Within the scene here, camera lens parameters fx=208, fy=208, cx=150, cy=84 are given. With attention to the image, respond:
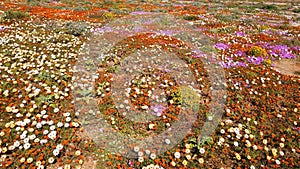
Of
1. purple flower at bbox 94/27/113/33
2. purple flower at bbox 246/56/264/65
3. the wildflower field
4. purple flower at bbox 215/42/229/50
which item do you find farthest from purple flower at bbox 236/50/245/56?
purple flower at bbox 94/27/113/33

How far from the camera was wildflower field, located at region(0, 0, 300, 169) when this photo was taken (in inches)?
248

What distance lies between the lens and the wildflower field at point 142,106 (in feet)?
20.7

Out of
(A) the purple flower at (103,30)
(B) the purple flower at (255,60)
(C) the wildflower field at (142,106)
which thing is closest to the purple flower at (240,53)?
(C) the wildflower field at (142,106)

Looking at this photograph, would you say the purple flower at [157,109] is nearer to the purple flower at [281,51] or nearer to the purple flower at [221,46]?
the purple flower at [221,46]

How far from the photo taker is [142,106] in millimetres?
8141

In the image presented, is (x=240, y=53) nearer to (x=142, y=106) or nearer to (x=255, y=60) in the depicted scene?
(x=255, y=60)

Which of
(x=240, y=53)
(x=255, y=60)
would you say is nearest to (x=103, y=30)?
(x=240, y=53)

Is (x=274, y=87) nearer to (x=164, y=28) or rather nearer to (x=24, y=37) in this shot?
(x=164, y=28)

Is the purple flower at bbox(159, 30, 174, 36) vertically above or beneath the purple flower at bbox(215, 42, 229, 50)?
above

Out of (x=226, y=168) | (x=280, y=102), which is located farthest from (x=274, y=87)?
(x=226, y=168)

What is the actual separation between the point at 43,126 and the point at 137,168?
3.41 metres

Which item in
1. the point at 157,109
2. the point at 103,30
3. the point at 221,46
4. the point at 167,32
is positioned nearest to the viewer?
the point at 157,109

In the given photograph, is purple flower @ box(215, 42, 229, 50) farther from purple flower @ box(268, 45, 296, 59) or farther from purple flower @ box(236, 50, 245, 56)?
purple flower @ box(268, 45, 296, 59)

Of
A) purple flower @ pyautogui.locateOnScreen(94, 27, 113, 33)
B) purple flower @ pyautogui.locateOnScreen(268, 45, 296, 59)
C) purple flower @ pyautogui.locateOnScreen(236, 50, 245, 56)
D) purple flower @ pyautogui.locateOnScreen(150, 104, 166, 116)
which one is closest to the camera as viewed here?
purple flower @ pyautogui.locateOnScreen(150, 104, 166, 116)
